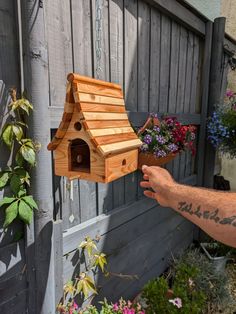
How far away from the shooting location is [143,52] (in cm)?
212

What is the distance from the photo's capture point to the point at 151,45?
7.25 ft

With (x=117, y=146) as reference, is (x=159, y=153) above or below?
below

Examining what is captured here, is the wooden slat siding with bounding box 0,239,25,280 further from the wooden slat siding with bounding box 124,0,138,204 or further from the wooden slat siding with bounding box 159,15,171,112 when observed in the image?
the wooden slat siding with bounding box 159,15,171,112

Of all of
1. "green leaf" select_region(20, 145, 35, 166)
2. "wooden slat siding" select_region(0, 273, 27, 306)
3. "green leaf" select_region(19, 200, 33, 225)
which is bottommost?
"wooden slat siding" select_region(0, 273, 27, 306)

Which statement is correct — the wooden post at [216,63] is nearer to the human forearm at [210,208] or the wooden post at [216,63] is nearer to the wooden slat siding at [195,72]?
the wooden slat siding at [195,72]

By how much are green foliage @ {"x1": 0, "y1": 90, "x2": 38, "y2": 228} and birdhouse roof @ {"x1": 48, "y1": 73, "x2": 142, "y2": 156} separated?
0.15 m

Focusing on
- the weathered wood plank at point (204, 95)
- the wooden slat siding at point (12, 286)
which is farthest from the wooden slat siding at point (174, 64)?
the wooden slat siding at point (12, 286)

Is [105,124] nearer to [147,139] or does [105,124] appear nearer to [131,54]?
[147,139]

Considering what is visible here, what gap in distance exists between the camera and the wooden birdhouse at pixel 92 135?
1115 mm

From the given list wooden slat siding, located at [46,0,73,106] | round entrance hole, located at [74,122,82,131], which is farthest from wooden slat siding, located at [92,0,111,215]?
round entrance hole, located at [74,122,82,131]

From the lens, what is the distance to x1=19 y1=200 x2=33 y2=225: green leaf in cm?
128

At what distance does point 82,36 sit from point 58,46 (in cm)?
21

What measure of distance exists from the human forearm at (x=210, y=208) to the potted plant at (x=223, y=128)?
6.31ft

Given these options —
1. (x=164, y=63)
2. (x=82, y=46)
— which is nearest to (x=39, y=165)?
(x=82, y=46)
